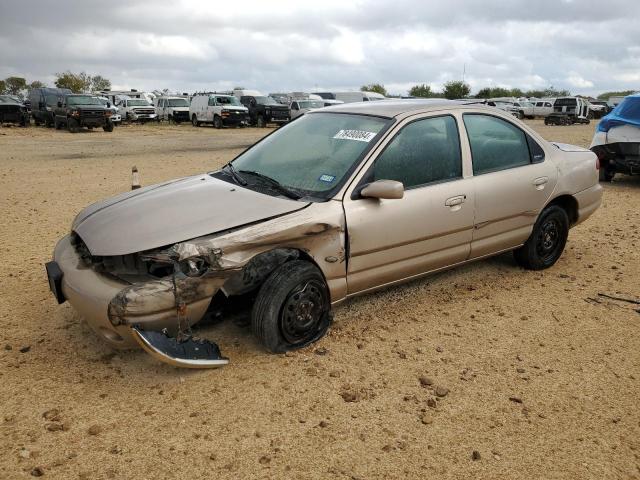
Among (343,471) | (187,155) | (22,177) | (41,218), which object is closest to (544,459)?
(343,471)

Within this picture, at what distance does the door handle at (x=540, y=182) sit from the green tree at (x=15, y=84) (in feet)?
290

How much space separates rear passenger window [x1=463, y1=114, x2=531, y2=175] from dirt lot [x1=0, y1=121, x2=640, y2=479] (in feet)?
3.56

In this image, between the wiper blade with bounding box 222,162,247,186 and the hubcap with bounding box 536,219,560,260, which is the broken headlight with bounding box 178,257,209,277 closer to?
the wiper blade with bounding box 222,162,247,186

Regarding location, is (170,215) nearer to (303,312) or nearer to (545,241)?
(303,312)

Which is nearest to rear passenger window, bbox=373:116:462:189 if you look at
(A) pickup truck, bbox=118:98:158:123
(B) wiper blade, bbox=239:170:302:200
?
(B) wiper blade, bbox=239:170:302:200

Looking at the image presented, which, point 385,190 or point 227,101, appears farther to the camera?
point 227,101

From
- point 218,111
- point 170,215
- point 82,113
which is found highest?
point 218,111

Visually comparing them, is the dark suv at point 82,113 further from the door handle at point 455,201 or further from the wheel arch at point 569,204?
the door handle at point 455,201

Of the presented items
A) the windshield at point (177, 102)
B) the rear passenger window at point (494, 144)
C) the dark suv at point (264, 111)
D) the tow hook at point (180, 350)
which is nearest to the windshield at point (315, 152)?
the rear passenger window at point (494, 144)

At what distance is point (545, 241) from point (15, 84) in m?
93.4

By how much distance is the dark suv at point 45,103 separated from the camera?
27.1 metres

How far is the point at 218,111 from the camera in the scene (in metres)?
29.6

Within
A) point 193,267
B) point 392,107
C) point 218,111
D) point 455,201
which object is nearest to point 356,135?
point 392,107

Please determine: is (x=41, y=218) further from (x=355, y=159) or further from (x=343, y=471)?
(x=343, y=471)
